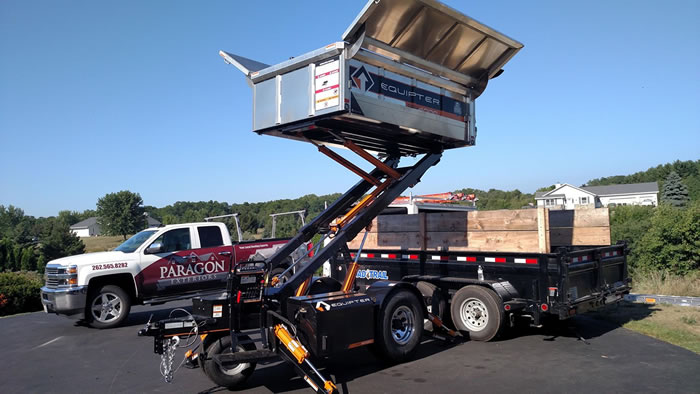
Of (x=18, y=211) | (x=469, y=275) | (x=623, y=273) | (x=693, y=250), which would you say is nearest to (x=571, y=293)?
(x=469, y=275)

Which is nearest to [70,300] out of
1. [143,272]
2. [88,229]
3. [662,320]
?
[143,272]

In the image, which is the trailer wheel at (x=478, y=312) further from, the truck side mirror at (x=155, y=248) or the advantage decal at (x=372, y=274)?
the truck side mirror at (x=155, y=248)

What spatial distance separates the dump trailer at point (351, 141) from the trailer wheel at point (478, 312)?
1.72 feet

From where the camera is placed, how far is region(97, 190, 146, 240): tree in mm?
81062

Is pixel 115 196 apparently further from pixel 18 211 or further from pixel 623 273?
pixel 623 273

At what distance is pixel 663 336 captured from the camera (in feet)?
25.9

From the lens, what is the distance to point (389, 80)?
678 cm

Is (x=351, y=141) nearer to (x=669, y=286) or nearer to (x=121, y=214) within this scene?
(x=669, y=286)

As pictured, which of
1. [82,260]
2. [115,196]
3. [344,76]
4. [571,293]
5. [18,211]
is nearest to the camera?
[344,76]

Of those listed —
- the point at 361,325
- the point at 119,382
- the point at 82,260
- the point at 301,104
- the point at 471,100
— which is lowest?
the point at 119,382

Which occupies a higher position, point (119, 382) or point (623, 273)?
point (623, 273)

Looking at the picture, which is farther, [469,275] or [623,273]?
[623,273]

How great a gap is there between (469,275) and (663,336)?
3.19m

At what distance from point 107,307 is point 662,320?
34.9ft
